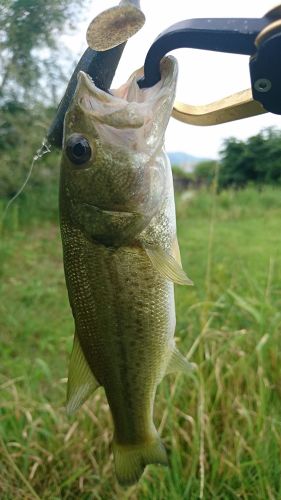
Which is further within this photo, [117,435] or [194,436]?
[194,436]

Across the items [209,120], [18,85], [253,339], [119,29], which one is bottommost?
[253,339]

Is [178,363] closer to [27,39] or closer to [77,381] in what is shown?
[77,381]

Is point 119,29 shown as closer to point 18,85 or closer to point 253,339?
point 253,339

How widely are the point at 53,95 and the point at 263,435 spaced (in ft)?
10.3

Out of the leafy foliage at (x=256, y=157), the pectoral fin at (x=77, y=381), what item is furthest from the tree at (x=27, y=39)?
the pectoral fin at (x=77, y=381)

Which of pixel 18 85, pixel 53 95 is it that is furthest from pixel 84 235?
pixel 53 95

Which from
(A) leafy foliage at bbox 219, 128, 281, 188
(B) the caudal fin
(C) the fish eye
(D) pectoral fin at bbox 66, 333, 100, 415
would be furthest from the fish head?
(A) leafy foliage at bbox 219, 128, 281, 188

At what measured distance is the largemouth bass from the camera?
Answer: 1.11 meters

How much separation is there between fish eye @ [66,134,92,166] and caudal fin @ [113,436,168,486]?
0.63 meters

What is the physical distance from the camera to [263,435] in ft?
6.65

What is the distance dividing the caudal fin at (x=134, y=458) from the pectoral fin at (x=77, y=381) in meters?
A: 0.18

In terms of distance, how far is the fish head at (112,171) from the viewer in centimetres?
112

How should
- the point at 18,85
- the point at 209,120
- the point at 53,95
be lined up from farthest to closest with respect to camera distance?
the point at 53,95
the point at 18,85
the point at 209,120

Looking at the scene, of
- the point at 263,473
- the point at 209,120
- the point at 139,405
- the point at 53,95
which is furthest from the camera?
the point at 53,95
